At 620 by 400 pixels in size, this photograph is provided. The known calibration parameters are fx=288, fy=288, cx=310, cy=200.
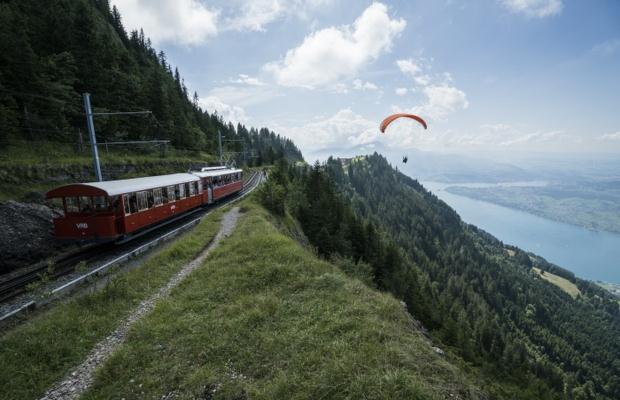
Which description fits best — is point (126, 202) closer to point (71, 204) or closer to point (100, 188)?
point (100, 188)

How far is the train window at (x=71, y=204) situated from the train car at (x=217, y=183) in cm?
1162

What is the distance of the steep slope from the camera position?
2881 inches

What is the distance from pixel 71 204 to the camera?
14750 millimetres

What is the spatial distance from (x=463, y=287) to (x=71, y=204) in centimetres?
11810

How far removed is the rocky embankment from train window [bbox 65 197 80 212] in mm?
2625

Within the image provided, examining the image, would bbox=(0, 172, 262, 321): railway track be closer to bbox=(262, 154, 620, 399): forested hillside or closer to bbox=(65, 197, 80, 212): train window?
bbox=(65, 197, 80, 212): train window

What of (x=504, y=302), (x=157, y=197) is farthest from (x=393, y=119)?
(x=504, y=302)

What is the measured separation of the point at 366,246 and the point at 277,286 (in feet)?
95.2

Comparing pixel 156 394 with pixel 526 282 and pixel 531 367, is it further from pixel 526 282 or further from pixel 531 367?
pixel 526 282

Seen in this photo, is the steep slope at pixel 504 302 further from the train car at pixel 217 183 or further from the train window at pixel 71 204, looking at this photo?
the train window at pixel 71 204

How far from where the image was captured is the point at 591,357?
104250 mm

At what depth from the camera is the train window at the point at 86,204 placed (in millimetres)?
14781

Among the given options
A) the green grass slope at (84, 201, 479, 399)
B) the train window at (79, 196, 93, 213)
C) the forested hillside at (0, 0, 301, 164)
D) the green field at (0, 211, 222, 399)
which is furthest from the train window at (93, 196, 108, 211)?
the forested hillside at (0, 0, 301, 164)

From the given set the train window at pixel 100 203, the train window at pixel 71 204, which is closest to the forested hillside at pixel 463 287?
the train window at pixel 100 203
